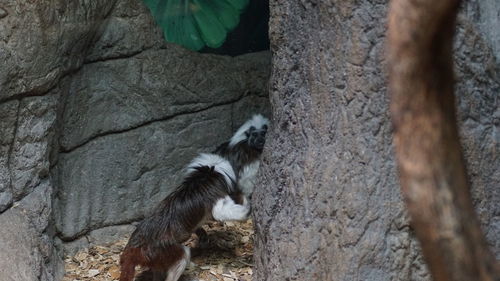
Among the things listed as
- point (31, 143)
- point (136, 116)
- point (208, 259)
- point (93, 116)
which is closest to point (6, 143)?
point (31, 143)

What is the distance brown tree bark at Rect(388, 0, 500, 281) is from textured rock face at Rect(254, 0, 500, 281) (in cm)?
230

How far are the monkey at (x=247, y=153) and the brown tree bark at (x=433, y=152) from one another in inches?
177

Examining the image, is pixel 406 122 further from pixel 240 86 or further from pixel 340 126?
pixel 240 86

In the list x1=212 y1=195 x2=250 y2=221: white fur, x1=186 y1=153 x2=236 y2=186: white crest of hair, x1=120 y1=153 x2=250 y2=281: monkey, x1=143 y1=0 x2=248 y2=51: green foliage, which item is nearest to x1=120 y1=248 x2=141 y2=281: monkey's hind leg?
x1=120 y1=153 x2=250 y2=281: monkey

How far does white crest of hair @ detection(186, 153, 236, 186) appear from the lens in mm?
6465

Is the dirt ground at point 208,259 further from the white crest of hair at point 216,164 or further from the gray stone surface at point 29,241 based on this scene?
the white crest of hair at point 216,164

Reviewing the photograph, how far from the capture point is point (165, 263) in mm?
5871

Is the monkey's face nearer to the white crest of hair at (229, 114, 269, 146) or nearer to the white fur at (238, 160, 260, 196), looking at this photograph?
the white crest of hair at (229, 114, 269, 146)

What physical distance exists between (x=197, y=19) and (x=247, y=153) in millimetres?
1229

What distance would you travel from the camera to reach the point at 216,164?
658cm

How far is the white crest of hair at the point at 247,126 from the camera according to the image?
682 cm

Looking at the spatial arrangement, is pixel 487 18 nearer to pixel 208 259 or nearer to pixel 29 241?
pixel 208 259

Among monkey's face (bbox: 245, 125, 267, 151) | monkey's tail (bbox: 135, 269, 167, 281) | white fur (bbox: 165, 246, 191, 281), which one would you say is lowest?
monkey's tail (bbox: 135, 269, 167, 281)

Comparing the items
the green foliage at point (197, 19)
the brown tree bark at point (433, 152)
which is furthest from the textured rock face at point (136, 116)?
the brown tree bark at point (433, 152)
